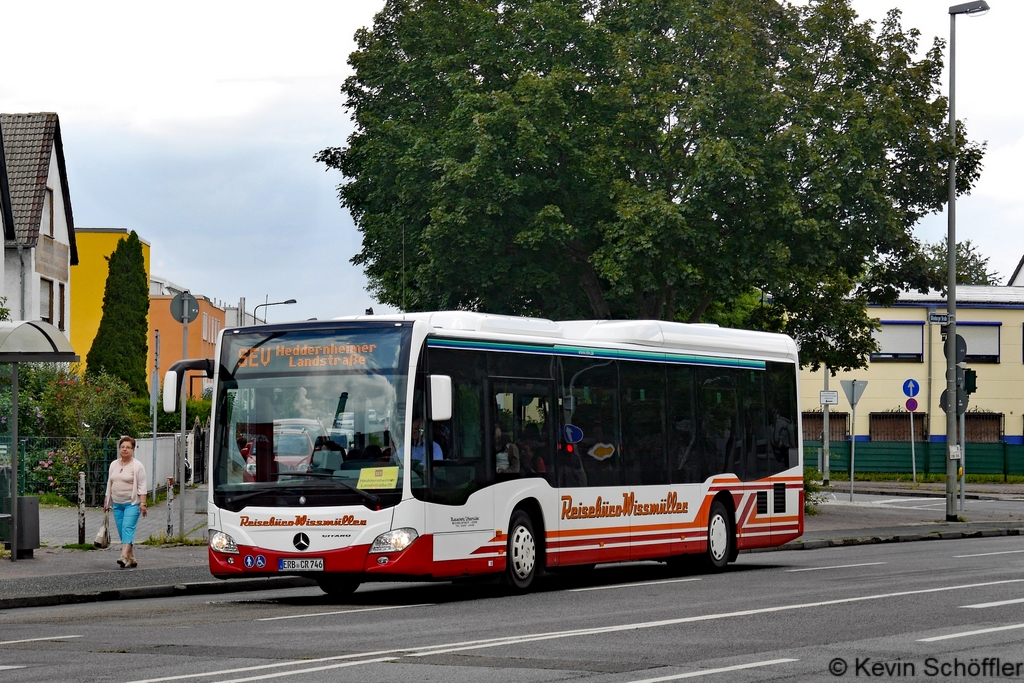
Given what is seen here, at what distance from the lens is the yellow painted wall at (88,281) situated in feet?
215

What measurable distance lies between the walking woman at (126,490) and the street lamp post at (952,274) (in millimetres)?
18233

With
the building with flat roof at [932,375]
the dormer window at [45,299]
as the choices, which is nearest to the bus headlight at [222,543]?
the dormer window at [45,299]

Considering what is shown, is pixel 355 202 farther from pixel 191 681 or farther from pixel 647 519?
pixel 191 681

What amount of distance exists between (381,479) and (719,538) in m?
6.82

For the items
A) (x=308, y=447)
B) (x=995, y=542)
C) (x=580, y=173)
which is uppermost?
(x=580, y=173)

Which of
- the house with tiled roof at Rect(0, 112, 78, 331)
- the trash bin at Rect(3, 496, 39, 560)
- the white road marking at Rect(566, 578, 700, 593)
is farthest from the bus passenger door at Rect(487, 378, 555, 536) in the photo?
the house with tiled roof at Rect(0, 112, 78, 331)

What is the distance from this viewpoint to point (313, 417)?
15.0 m

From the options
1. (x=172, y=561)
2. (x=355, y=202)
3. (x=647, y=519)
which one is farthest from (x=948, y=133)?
(x=172, y=561)

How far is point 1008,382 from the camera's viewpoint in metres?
65.1

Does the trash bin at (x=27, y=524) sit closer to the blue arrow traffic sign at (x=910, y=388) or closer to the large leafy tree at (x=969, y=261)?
the blue arrow traffic sign at (x=910, y=388)

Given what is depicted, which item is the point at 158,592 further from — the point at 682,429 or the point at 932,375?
the point at 932,375

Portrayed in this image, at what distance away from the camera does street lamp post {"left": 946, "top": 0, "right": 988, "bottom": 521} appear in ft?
103

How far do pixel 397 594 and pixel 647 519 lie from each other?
351cm

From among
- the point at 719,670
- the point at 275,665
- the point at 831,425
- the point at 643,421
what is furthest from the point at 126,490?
the point at 831,425
